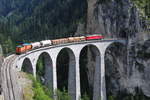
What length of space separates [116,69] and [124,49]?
6.81 metres

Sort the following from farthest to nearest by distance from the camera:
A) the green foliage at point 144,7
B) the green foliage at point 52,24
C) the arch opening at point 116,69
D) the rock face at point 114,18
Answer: the green foliage at point 52,24 < the arch opening at point 116,69 < the rock face at point 114,18 < the green foliage at point 144,7

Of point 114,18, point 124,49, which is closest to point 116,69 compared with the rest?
point 124,49

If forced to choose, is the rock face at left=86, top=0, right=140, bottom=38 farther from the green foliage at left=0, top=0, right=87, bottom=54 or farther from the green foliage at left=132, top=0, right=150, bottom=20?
the green foliage at left=0, top=0, right=87, bottom=54

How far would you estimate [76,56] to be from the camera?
A: 50375mm

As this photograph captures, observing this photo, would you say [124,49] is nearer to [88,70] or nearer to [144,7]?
[144,7]

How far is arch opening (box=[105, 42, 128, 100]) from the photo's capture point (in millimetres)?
61338

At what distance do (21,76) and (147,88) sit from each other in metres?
37.0

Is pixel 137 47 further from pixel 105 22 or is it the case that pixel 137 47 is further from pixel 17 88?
pixel 17 88

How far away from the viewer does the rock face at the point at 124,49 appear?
57.8 meters

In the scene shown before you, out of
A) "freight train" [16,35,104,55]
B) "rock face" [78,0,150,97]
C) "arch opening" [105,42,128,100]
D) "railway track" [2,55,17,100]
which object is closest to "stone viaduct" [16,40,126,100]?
"freight train" [16,35,104,55]

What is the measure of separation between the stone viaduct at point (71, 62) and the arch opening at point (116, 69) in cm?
262

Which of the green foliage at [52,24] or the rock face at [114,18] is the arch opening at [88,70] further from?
the green foliage at [52,24]

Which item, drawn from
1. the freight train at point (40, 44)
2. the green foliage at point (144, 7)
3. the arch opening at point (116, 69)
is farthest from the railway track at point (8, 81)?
the green foliage at point (144, 7)

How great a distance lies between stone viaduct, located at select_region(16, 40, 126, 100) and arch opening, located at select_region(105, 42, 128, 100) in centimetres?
262
